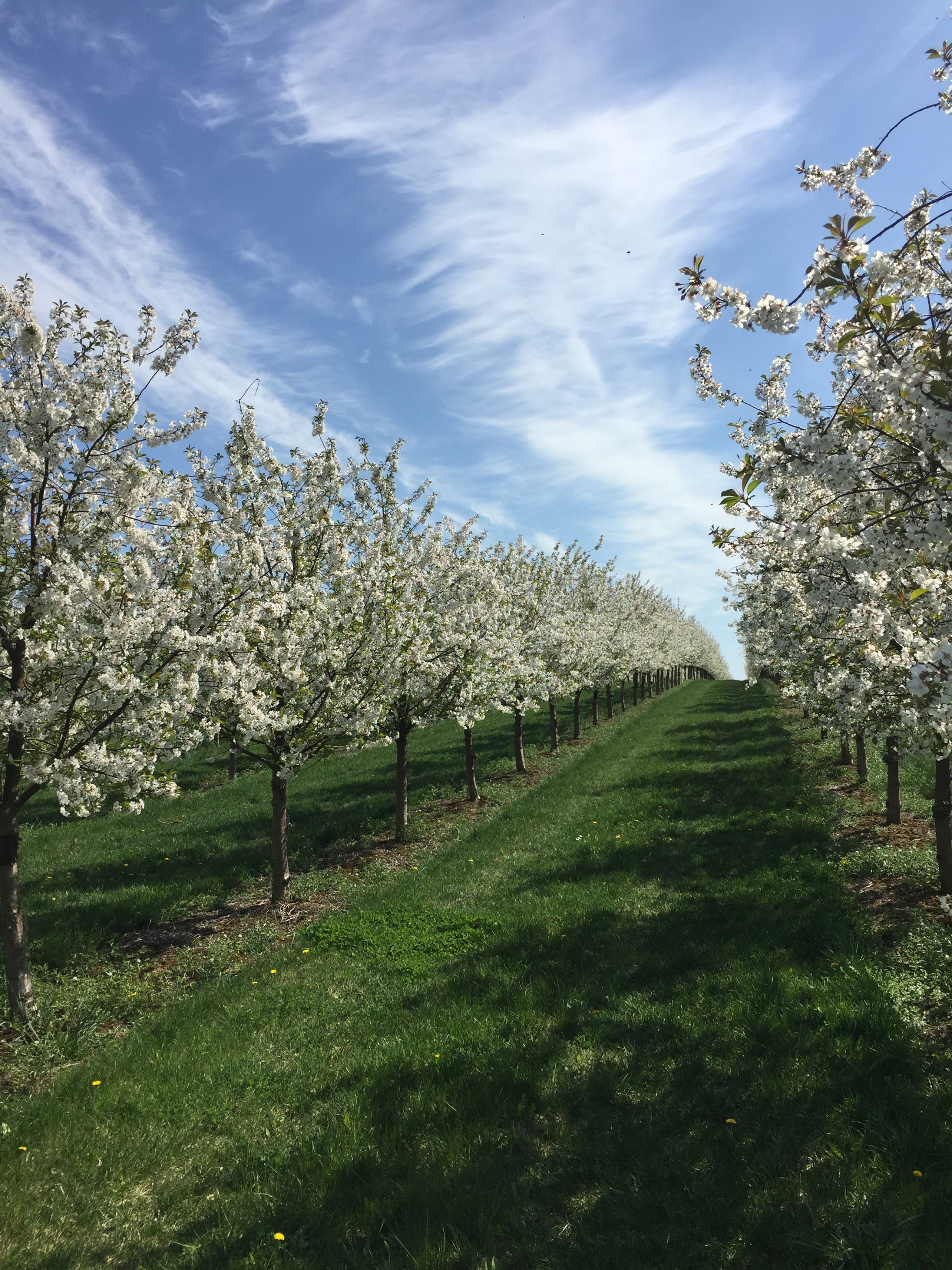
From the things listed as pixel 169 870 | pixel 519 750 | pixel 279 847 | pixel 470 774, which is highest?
pixel 519 750

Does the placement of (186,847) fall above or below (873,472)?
below

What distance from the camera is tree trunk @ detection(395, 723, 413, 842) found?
49.2 feet

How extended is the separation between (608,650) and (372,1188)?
87.8 feet

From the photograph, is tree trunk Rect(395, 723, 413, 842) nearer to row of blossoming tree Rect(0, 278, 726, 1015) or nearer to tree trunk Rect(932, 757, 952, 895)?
row of blossoming tree Rect(0, 278, 726, 1015)

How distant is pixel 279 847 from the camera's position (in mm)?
11344

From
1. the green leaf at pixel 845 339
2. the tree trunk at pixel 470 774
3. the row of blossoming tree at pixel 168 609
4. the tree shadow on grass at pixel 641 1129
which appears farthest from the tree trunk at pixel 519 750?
the green leaf at pixel 845 339

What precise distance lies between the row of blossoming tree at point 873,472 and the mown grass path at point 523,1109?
2.87 meters

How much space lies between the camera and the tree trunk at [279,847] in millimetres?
11203

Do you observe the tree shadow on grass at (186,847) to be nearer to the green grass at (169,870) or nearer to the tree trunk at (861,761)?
the green grass at (169,870)

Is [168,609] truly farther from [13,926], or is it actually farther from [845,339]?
[845,339]

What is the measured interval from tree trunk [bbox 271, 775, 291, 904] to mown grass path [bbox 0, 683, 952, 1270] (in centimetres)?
193

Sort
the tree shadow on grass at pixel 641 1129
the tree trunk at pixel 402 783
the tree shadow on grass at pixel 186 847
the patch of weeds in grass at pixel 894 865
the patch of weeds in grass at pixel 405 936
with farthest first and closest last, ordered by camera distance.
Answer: the tree trunk at pixel 402 783 → the tree shadow on grass at pixel 186 847 → the patch of weeds in grass at pixel 894 865 → the patch of weeds in grass at pixel 405 936 → the tree shadow on grass at pixel 641 1129

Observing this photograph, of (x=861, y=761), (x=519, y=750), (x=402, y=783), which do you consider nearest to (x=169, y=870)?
(x=402, y=783)

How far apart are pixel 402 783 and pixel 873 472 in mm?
12026
